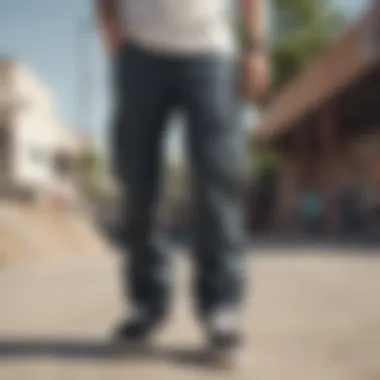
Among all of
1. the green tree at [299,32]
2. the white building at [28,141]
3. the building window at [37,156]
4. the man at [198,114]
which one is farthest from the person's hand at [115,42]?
the green tree at [299,32]

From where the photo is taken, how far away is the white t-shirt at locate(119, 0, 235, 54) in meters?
1.58

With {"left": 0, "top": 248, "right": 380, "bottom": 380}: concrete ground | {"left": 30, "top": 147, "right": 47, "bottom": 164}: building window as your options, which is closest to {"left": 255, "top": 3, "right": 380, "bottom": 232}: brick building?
{"left": 30, "top": 147, "right": 47, "bottom": 164}: building window

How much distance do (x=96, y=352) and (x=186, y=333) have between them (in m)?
0.31

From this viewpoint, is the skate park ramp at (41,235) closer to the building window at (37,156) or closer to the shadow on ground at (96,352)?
the shadow on ground at (96,352)

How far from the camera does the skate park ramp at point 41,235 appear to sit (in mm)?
4691

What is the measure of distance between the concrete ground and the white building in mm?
6127

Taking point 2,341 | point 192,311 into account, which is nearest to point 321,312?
point 192,311

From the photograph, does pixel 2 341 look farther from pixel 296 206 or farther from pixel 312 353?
pixel 296 206

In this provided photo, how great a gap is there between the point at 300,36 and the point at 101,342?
1806 centimetres

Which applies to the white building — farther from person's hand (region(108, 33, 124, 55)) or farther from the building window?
person's hand (region(108, 33, 124, 55))

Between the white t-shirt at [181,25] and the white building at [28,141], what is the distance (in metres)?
7.03

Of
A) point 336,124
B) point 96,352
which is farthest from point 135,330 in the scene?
point 336,124

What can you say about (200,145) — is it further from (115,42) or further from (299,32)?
(299,32)

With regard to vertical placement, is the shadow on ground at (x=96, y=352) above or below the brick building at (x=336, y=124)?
below
